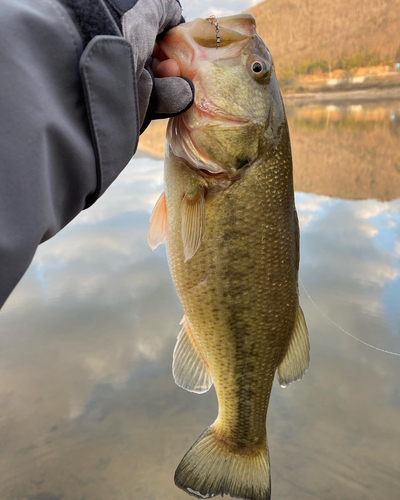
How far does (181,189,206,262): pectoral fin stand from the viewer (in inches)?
49.6

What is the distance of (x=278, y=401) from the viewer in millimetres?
2484

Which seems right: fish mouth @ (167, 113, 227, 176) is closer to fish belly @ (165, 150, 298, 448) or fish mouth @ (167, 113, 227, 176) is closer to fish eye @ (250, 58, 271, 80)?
fish belly @ (165, 150, 298, 448)

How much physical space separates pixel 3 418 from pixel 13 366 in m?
0.48

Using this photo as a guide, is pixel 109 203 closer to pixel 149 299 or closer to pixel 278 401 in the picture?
pixel 149 299

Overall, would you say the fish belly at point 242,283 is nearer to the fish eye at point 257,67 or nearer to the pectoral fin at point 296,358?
the pectoral fin at point 296,358

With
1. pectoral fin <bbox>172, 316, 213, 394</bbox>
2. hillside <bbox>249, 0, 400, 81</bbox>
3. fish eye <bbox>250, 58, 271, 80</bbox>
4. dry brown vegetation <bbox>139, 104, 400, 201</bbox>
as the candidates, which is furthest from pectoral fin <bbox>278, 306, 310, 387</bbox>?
hillside <bbox>249, 0, 400, 81</bbox>

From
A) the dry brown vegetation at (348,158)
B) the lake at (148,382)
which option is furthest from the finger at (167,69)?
the dry brown vegetation at (348,158)

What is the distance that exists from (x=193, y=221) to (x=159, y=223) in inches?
8.4

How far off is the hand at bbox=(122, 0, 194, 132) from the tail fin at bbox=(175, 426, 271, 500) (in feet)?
4.24

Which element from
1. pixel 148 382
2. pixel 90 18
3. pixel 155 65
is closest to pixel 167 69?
pixel 155 65

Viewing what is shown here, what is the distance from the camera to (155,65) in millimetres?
1207

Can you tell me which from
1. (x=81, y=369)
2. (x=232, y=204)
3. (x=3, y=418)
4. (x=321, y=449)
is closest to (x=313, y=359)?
(x=321, y=449)

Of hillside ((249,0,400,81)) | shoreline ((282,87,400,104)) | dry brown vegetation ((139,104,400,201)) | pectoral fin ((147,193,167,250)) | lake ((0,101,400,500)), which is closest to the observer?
pectoral fin ((147,193,167,250))

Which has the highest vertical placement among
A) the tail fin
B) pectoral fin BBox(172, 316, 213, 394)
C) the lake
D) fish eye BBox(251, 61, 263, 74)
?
fish eye BBox(251, 61, 263, 74)
